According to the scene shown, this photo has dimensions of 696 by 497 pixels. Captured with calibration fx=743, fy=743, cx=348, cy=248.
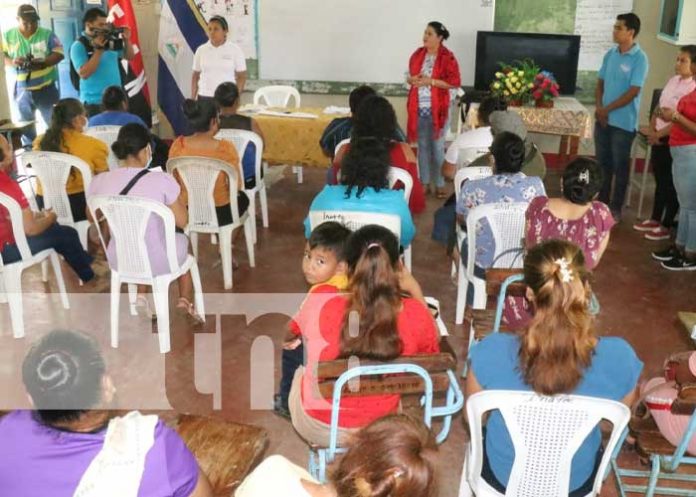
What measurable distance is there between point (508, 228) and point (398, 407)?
4.79ft

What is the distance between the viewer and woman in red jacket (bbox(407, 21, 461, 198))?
6043mm

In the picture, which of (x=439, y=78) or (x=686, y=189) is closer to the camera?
(x=686, y=189)

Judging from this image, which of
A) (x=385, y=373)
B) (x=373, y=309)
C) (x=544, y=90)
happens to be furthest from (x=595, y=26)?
(x=385, y=373)

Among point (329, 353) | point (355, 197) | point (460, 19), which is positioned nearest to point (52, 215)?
point (355, 197)

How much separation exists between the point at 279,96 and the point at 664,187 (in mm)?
3482

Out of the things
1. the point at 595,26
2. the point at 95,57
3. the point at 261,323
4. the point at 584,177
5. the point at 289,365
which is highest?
the point at 595,26

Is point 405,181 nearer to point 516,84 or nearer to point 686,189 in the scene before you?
point 686,189

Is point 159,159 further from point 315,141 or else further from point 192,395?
point 192,395

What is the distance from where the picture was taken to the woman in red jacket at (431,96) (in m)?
6.04

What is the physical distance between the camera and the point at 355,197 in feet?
12.1

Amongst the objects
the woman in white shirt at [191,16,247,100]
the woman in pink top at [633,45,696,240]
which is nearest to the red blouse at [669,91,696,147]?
the woman in pink top at [633,45,696,240]

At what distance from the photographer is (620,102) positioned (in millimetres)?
5570

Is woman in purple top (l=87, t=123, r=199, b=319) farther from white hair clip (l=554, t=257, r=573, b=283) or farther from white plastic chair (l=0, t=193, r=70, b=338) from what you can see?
white hair clip (l=554, t=257, r=573, b=283)

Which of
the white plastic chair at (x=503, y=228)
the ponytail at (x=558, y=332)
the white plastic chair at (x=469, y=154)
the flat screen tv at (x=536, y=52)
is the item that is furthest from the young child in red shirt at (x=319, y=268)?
the flat screen tv at (x=536, y=52)
